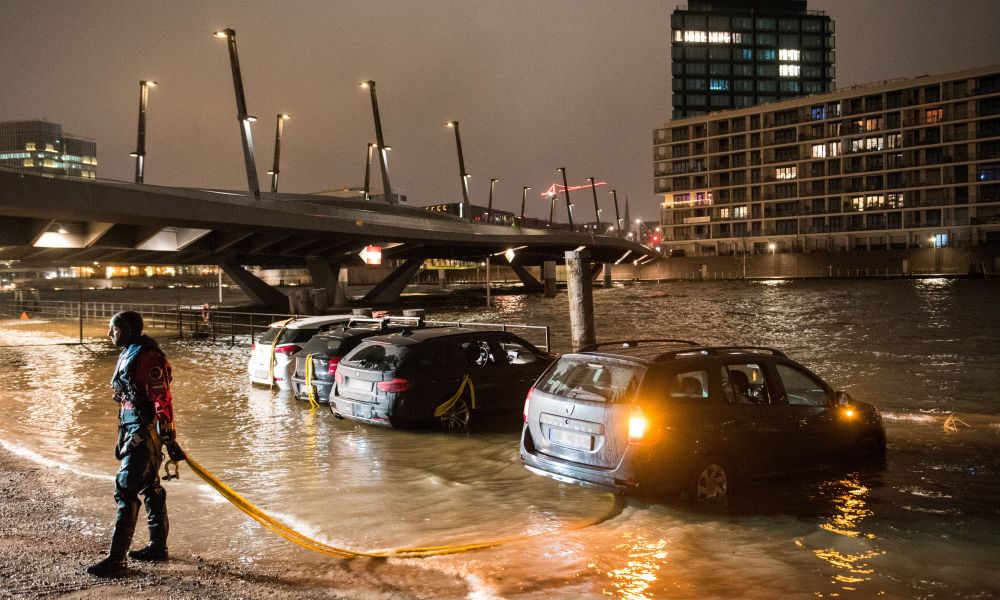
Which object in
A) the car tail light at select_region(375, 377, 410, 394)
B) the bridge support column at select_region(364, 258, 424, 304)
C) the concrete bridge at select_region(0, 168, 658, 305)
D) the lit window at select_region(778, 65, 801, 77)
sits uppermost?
the lit window at select_region(778, 65, 801, 77)

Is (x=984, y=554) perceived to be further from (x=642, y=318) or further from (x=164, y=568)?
(x=642, y=318)

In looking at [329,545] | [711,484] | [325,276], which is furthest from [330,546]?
[325,276]

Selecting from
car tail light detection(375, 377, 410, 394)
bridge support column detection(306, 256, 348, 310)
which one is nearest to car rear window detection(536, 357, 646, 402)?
car tail light detection(375, 377, 410, 394)

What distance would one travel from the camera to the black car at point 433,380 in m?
11.4

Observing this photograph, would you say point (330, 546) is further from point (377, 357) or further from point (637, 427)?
point (377, 357)

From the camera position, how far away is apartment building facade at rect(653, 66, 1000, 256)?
10256 centimetres

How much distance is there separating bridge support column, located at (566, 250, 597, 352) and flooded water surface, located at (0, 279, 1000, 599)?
574 centimetres

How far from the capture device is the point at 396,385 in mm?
11398

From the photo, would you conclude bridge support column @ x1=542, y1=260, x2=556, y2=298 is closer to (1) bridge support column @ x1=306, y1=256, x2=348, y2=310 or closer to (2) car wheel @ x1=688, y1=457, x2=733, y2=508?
(1) bridge support column @ x1=306, y1=256, x2=348, y2=310

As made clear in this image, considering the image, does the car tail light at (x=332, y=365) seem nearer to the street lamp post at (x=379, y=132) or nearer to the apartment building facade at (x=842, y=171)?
the street lamp post at (x=379, y=132)

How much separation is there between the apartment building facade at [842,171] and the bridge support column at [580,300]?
98.8 meters

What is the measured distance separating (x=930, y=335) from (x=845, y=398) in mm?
26223

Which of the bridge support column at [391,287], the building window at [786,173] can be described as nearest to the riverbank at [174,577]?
the bridge support column at [391,287]

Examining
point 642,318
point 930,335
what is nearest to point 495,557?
point 930,335
